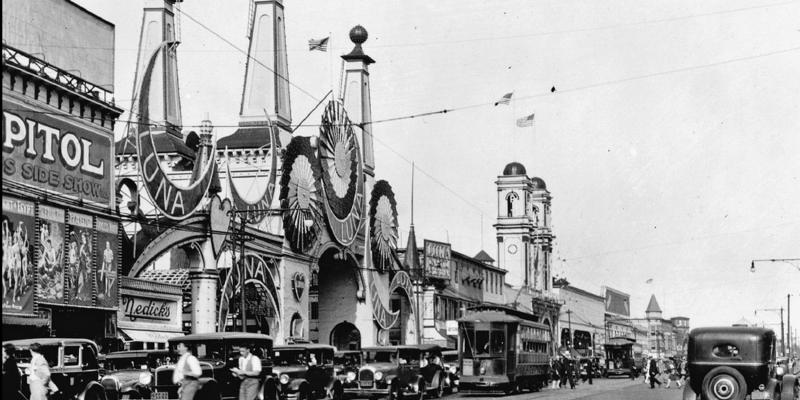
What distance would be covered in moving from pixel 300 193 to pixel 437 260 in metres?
27.4

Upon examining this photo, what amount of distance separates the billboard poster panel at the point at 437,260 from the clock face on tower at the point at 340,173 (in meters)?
15.4

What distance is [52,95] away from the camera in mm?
31969

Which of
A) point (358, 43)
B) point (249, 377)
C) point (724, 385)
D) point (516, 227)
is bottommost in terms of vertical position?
point (724, 385)

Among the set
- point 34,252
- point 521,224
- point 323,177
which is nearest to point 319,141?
point 323,177

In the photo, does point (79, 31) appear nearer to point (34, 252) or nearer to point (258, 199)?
point (34, 252)

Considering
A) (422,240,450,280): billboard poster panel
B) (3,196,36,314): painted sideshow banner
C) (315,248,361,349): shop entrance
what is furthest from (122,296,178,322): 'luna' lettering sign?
(422,240,450,280): billboard poster panel

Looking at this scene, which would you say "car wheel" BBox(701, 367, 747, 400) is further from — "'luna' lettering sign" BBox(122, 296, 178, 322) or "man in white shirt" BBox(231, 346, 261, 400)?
"'luna' lettering sign" BBox(122, 296, 178, 322)

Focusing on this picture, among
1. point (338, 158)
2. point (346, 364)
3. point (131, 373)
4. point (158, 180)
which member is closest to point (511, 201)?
point (338, 158)

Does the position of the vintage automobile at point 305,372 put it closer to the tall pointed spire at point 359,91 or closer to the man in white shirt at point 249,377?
the man in white shirt at point 249,377

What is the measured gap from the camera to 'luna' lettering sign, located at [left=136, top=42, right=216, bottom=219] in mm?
36281

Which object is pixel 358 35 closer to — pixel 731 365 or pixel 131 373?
pixel 131 373

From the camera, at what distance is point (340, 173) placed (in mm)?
56938

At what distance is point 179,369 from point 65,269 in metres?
16.6

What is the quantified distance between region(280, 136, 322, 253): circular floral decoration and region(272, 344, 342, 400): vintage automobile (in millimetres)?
15589
